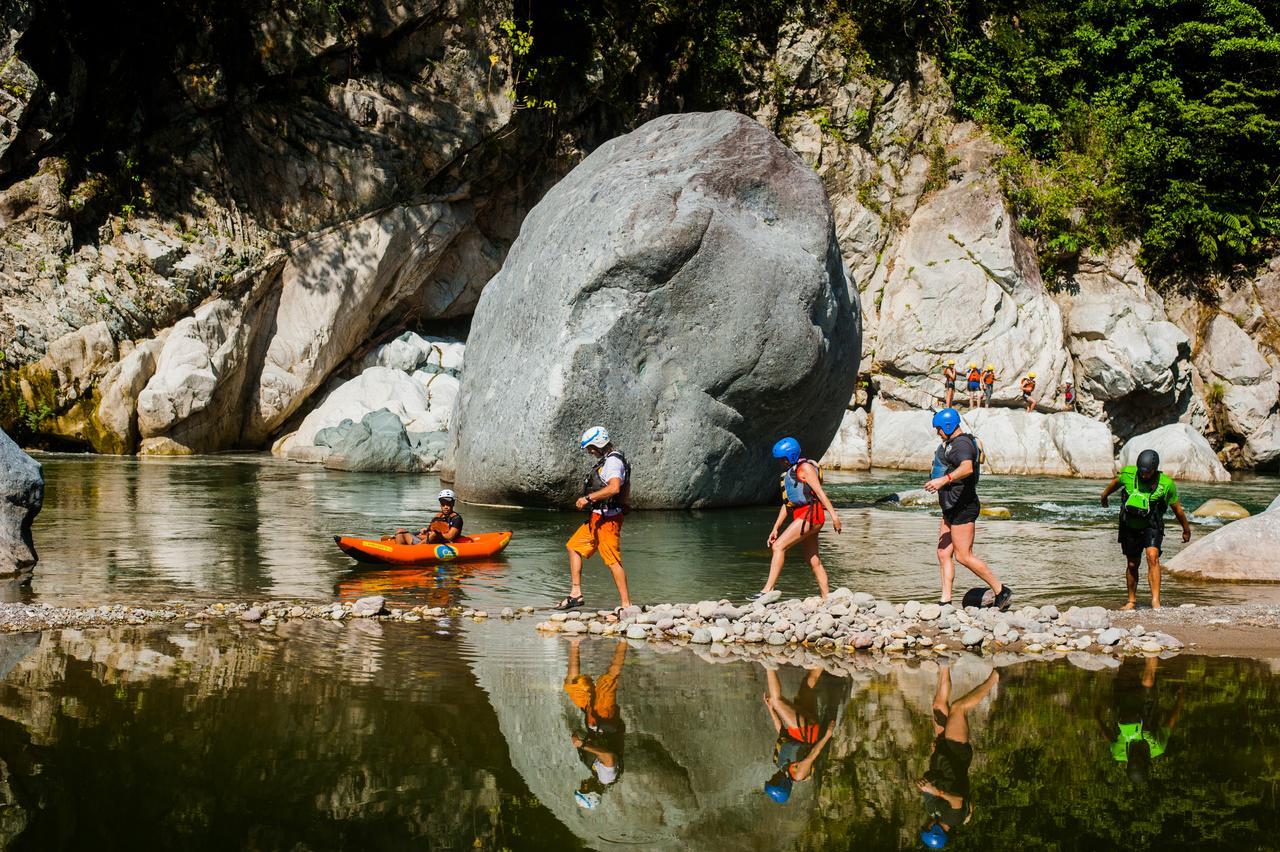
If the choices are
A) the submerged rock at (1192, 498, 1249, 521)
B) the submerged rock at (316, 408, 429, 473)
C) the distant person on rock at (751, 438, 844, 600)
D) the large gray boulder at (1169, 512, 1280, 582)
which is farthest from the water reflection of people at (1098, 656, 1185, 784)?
the submerged rock at (316, 408, 429, 473)

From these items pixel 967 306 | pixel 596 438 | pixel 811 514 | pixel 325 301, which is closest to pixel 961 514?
pixel 811 514

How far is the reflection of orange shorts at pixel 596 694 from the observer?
6.46 meters

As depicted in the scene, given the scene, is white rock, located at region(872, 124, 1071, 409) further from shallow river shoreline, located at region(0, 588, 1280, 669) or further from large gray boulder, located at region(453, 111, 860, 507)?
shallow river shoreline, located at region(0, 588, 1280, 669)

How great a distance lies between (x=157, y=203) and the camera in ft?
90.7

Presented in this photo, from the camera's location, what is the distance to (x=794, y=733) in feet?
20.0

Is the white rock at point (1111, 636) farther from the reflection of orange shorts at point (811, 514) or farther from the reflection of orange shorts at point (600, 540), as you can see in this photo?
the reflection of orange shorts at point (600, 540)

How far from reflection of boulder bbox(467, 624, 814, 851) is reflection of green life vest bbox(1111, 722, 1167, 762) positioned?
1.62 meters

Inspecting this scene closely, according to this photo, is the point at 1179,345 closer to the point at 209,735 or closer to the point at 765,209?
the point at 765,209

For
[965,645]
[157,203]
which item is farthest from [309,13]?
[965,645]

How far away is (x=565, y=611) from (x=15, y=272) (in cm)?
2099

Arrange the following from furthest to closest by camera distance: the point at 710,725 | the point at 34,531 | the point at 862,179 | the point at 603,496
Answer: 1. the point at 862,179
2. the point at 34,531
3. the point at 603,496
4. the point at 710,725

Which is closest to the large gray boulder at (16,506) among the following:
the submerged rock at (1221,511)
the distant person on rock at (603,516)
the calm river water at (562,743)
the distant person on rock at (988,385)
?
the calm river water at (562,743)

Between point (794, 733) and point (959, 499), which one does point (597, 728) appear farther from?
point (959, 499)

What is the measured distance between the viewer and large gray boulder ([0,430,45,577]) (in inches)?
394
